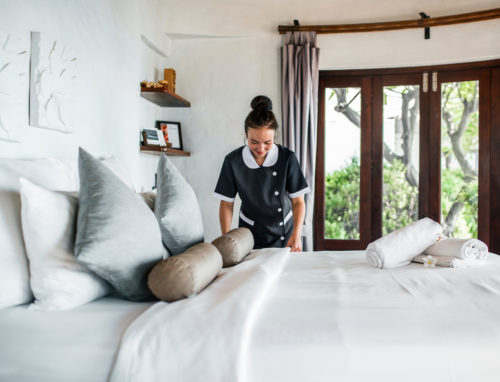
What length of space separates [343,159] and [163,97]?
1610 millimetres

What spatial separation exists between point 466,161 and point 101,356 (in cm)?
335

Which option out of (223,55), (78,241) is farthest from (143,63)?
(78,241)

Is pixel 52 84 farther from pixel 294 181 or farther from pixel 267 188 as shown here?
pixel 294 181

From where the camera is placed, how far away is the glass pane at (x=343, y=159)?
360 centimetres

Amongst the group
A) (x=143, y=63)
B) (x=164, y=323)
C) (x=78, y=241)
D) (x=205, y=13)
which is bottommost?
(x=164, y=323)

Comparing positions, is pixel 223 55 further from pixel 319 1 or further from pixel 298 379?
pixel 298 379

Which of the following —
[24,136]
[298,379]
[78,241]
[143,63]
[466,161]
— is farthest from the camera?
[466,161]

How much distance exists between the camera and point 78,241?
1113 millimetres

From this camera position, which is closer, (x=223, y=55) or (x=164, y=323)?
(x=164, y=323)

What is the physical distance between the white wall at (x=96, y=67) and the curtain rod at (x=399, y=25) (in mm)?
1266

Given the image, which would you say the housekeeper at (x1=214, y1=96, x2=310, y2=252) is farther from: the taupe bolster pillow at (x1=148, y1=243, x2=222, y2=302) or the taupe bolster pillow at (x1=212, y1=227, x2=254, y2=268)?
the taupe bolster pillow at (x1=148, y1=243, x2=222, y2=302)

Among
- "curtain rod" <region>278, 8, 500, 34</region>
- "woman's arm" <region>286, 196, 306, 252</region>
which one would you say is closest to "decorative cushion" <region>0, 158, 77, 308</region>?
"woman's arm" <region>286, 196, 306, 252</region>

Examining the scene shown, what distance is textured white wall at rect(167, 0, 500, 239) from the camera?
11.0 ft

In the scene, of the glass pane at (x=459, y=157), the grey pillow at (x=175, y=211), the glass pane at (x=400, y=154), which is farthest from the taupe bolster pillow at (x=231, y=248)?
the glass pane at (x=459, y=157)
